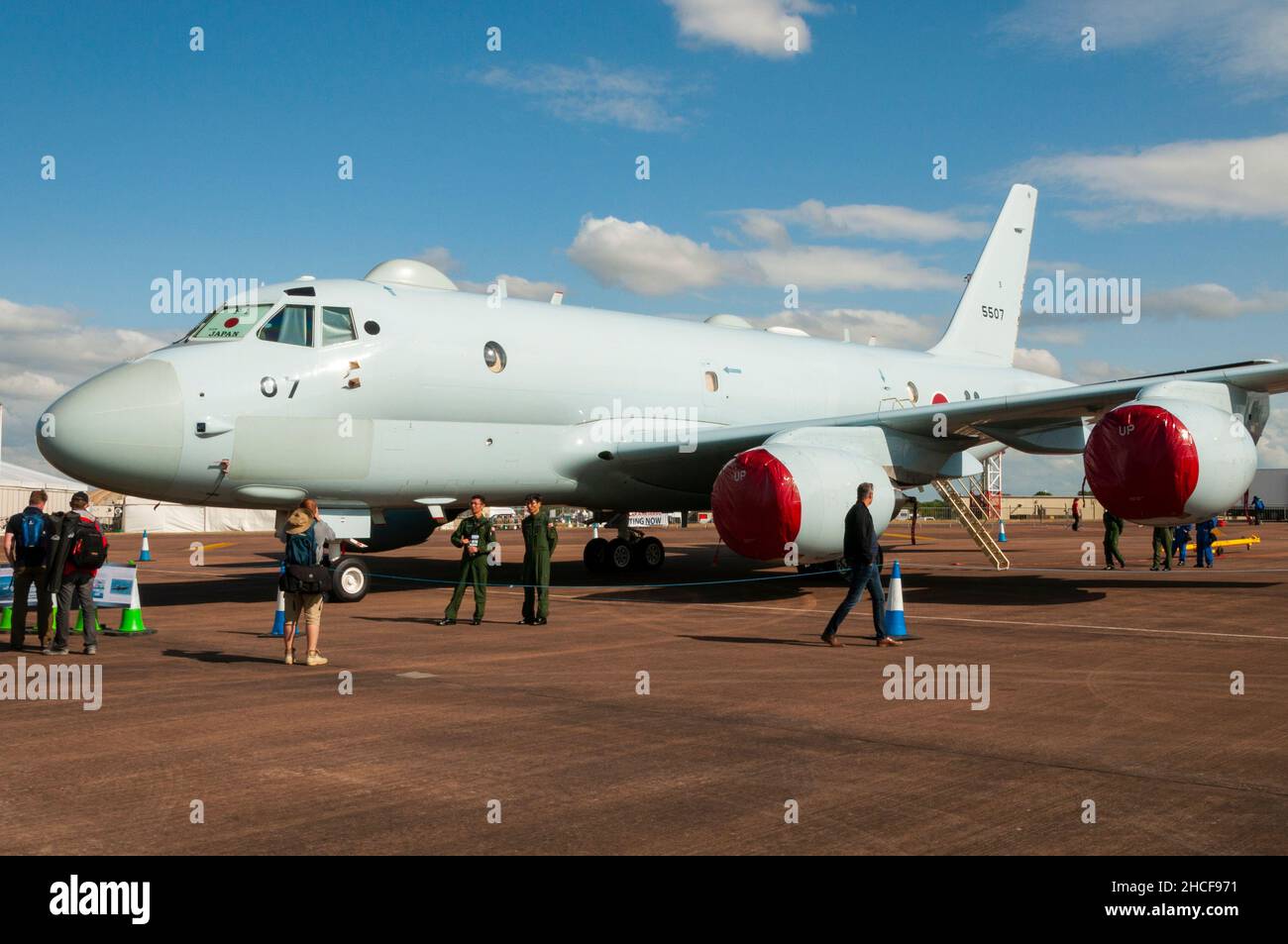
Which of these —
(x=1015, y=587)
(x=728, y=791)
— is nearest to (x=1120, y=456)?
(x=1015, y=587)

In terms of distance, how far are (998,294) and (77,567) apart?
21520 millimetres

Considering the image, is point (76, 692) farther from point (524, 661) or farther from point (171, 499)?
point (171, 499)

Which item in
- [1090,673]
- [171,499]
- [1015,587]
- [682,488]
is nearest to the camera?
[1090,673]

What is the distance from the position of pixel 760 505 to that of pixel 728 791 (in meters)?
8.76

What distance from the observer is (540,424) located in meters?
16.3

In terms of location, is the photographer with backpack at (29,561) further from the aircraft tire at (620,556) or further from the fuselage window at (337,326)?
the aircraft tire at (620,556)

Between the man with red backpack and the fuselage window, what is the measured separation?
13.9 ft

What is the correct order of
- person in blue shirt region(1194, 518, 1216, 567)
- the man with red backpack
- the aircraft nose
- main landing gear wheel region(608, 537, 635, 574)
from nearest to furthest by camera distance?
the man with red backpack
the aircraft nose
main landing gear wheel region(608, 537, 635, 574)
person in blue shirt region(1194, 518, 1216, 567)

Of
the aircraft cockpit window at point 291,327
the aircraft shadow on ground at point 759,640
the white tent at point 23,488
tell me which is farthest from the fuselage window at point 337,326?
the white tent at point 23,488

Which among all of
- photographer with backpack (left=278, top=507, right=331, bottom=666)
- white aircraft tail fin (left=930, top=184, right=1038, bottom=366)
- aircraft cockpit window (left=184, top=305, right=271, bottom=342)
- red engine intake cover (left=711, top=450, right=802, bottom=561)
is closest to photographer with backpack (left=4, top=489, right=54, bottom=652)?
photographer with backpack (left=278, top=507, right=331, bottom=666)

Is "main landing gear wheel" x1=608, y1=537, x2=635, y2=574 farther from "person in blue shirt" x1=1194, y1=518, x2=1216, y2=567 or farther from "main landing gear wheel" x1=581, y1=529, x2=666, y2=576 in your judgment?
"person in blue shirt" x1=1194, y1=518, x2=1216, y2=567

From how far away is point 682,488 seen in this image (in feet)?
61.0

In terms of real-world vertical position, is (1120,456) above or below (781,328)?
below

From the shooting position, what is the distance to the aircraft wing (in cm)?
1480
